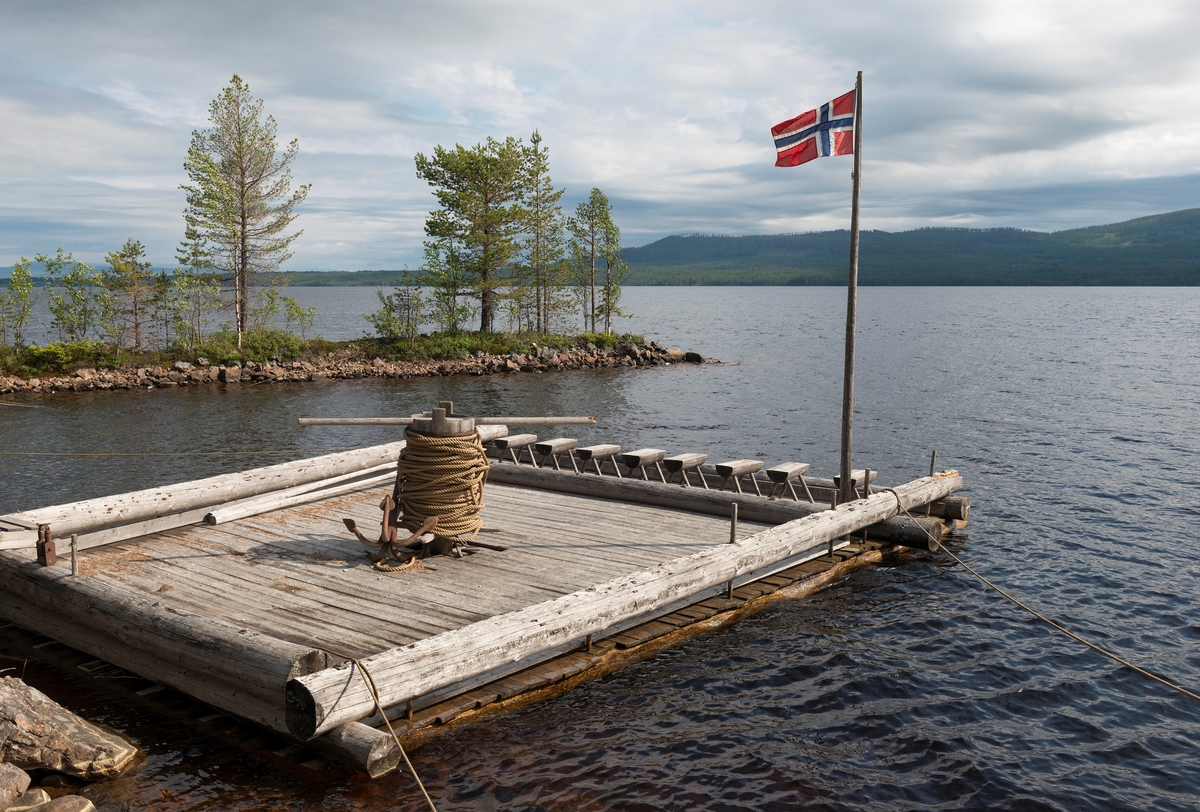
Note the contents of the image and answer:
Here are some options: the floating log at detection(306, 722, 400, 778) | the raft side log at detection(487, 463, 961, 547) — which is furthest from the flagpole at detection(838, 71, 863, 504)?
the floating log at detection(306, 722, 400, 778)

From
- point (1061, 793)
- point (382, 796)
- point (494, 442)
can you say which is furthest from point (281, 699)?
point (494, 442)

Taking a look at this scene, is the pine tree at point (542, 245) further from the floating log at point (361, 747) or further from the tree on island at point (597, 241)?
the floating log at point (361, 747)

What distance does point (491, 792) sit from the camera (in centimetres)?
773

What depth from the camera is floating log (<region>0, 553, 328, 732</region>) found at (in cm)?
770

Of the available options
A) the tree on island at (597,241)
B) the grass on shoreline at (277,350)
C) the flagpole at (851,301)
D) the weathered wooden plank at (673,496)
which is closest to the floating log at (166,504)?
the weathered wooden plank at (673,496)

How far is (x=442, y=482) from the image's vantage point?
10.6 m

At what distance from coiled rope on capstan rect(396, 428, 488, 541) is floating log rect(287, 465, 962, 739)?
219cm

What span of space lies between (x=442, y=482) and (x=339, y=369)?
38823 millimetres

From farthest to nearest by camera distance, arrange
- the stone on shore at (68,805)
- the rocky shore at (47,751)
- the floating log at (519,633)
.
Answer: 1. the floating log at (519,633)
2. the rocky shore at (47,751)
3. the stone on shore at (68,805)

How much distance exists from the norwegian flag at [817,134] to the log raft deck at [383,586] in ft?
18.2

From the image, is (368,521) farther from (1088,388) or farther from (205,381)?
(1088,388)

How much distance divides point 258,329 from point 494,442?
38.0 m

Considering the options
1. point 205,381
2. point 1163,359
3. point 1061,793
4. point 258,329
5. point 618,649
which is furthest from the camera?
point 1163,359

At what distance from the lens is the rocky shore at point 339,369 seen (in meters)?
40.2
